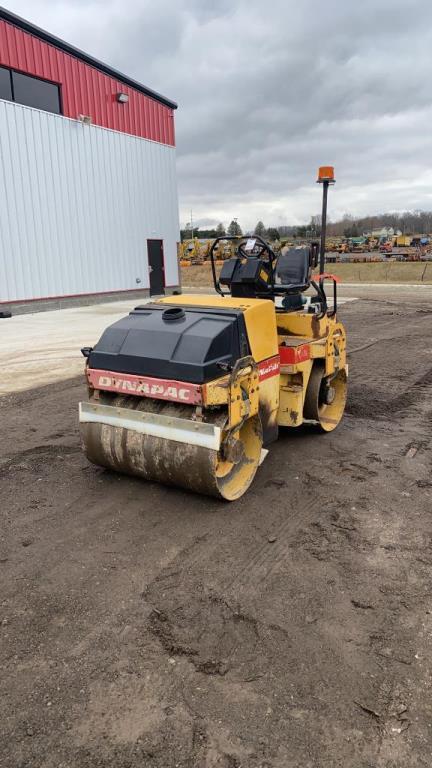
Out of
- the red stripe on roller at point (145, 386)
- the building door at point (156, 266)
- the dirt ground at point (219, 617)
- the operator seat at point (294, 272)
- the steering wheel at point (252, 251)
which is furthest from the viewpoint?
the building door at point (156, 266)

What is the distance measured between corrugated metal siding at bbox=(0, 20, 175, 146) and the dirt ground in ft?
47.3

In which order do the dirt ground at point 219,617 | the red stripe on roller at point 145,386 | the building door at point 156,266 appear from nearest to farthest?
the dirt ground at point 219,617, the red stripe on roller at point 145,386, the building door at point 156,266

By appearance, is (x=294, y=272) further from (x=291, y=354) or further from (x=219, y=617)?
(x=219, y=617)

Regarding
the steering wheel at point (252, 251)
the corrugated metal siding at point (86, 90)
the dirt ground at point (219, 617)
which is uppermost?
the corrugated metal siding at point (86, 90)

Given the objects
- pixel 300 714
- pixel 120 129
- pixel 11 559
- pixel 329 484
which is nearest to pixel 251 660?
pixel 300 714

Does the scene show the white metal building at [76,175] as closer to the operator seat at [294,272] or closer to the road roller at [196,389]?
the operator seat at [294,272]

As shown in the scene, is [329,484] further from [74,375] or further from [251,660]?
[74,375]

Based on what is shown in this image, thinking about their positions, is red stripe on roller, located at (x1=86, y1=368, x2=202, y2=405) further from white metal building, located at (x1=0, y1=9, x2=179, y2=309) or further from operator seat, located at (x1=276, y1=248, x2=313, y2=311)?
white metal building, located at (x1=0, y1=9, x2=179, y2=309)

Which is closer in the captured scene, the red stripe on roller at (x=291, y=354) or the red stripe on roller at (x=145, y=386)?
the red stripe on roller at (x=145, y=386)

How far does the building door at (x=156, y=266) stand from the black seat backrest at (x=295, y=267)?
16.4 metres

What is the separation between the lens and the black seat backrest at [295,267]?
17.7ft

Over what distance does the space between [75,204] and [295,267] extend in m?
13.9

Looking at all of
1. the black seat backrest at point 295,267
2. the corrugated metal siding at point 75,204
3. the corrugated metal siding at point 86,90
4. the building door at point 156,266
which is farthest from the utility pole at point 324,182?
the building door at point 156,266

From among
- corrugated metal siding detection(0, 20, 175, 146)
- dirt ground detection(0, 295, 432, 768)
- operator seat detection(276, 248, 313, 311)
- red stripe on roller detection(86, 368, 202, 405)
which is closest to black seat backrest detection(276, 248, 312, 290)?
operator seat detection(276, 248, 313, 311)
